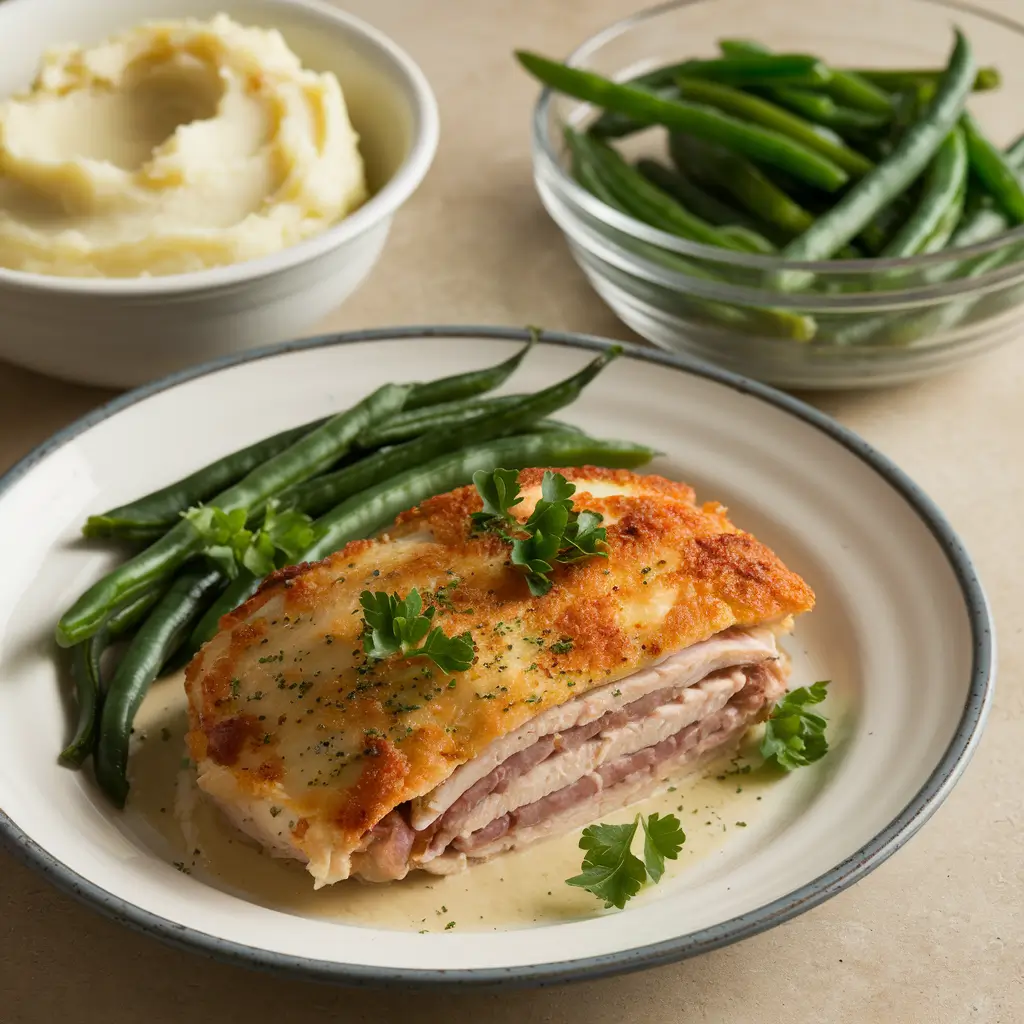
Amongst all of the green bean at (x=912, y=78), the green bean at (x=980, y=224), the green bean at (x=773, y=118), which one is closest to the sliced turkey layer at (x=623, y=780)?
the green bean at (x=980, y=224)

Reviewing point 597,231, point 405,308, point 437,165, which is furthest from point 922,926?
point 437,165

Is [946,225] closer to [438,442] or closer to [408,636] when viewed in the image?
[438,442]

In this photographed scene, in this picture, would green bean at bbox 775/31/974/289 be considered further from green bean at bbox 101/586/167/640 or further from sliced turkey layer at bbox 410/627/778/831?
green bean at bbox 101/586/167/640

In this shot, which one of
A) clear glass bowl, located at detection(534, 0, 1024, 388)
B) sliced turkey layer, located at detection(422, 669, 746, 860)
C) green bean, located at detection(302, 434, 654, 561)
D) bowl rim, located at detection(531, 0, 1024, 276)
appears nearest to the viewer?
sliced turkey layer, located at detection(422, 669, 746, 860)

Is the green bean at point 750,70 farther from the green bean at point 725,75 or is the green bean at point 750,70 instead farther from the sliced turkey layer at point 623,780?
the sliced turkey layer at point 623,780

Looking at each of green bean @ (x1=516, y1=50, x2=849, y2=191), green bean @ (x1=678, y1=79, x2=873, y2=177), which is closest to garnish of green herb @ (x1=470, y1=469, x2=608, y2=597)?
green bean @ (x1=516, y1=50, x2=849, y2=191)

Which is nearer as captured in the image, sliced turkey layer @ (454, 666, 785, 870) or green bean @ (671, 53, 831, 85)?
sliced turkey layer @ (454, 666, 785, 870)

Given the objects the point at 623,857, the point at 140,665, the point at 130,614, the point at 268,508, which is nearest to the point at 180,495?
the point at 268,508
